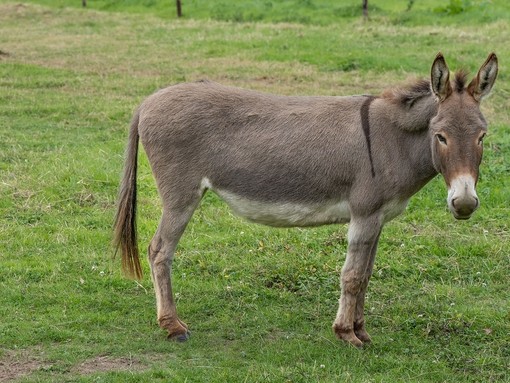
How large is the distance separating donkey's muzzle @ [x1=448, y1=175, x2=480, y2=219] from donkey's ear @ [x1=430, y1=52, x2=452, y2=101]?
0.61 meters

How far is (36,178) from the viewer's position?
8.85 meters

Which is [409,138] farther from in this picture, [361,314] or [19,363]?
[19,363]

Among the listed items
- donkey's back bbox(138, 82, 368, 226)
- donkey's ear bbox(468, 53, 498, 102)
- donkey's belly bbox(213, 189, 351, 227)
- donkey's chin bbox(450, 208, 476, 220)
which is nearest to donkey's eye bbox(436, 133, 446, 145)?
donkey's ear bbox(468, 53, 498, 102)

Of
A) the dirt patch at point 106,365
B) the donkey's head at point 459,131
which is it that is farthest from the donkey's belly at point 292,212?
the dirt patch at point 106,365

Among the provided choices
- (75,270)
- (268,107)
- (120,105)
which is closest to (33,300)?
(75,270)

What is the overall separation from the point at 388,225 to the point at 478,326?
216 centimetres

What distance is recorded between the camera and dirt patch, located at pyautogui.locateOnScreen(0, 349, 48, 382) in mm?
5155

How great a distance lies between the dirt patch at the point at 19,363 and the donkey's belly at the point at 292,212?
1.68 metres

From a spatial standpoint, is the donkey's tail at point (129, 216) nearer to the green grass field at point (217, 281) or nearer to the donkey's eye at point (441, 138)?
the green grass field at point (217, 281)

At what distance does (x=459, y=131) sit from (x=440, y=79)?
36 centimetres

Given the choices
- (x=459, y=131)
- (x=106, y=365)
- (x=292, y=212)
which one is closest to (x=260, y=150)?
(x=292, y=212)

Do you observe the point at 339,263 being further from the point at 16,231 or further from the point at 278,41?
the point at 278,41

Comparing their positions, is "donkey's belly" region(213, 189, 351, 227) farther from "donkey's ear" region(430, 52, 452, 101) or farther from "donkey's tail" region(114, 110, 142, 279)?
"donkey's ear" region(430, 52, 452, 101)

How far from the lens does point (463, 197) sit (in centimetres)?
489
